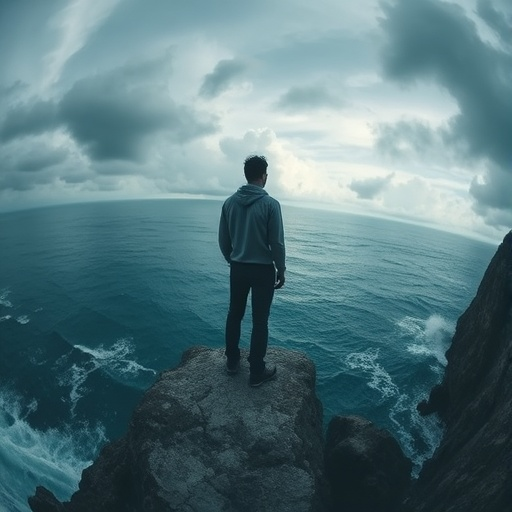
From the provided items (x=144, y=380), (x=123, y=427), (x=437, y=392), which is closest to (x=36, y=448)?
(x=123, y=427)

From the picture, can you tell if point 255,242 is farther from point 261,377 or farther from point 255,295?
point 261,377

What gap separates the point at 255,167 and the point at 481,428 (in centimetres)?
911

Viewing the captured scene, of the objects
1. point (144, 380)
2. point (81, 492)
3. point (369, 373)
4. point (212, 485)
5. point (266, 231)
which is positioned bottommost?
point (144, 380)

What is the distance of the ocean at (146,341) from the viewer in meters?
18.8

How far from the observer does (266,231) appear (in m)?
5.33

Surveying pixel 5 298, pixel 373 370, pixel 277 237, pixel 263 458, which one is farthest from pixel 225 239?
pixel 5 298

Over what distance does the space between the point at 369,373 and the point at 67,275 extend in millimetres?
50540

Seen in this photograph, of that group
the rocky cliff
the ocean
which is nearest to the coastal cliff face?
the rocky cliff

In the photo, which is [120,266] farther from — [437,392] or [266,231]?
[266,231]

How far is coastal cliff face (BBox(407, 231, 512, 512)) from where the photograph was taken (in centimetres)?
551

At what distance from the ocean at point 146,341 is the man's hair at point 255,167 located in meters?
16.3

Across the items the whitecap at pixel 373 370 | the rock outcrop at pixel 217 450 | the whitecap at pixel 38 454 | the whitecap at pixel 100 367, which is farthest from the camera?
the whitecap at pixel 373 370

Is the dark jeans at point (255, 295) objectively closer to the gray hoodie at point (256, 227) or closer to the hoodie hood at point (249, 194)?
the gray hoodie at point (256, 227)

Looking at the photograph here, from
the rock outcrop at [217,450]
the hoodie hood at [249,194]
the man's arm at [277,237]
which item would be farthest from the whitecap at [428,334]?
the hoodie hood at [249,194]
